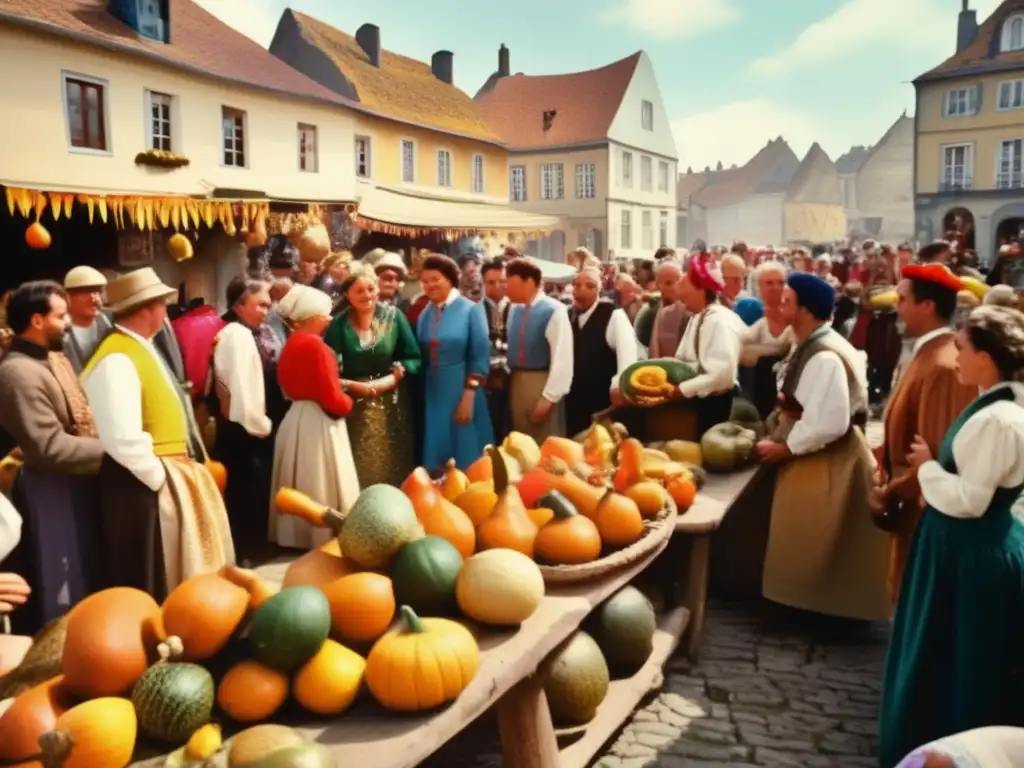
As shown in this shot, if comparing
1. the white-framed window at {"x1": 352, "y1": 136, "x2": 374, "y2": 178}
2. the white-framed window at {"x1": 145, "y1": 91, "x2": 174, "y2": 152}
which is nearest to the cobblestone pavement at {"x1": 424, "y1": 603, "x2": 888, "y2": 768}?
the white-framed window at {"x1": 145, "y1": 91, "x2": 174, "y2": 152}

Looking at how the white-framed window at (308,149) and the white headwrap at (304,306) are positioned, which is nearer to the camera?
the white headwrap at (304,306)

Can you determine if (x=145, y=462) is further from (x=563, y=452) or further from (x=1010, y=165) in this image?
(x=1010, y=165)

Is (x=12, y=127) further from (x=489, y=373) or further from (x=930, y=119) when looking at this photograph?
(x=930, y=119)

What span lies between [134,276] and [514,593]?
93.5 inches

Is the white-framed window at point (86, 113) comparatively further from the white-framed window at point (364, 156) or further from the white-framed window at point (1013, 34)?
the white-framed window at point (1013, 34)

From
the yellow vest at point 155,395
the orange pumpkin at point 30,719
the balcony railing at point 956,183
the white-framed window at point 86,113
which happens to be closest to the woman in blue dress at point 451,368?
the yellow vest at point 155,395

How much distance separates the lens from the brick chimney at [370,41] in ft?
83.9

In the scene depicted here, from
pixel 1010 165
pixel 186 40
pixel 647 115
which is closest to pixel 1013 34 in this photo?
pixel 1010 165

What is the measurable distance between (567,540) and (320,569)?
868 mm

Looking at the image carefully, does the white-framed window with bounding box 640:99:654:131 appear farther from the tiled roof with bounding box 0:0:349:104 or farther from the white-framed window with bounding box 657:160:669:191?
the tiled roof with bounding box 0:0:349:104

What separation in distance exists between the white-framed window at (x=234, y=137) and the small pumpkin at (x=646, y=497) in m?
15.1

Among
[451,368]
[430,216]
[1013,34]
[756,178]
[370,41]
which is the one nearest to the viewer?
[451,368]

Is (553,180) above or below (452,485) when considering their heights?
above

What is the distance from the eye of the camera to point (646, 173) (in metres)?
38.9
